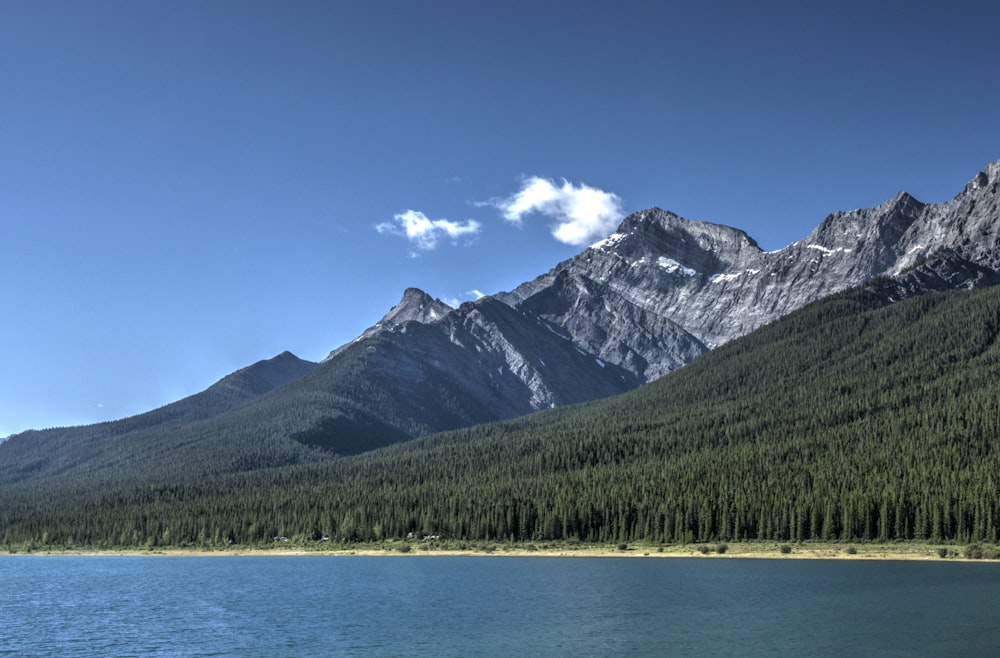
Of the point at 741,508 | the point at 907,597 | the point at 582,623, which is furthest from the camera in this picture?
the point at 741,508

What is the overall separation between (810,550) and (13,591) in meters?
115

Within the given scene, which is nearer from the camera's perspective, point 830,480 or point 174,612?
point 174,612

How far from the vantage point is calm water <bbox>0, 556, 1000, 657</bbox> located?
7044 centimetres

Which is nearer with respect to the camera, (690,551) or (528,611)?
(528,611)

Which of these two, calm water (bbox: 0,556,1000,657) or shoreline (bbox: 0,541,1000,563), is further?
shoreline (bbox: 0,541,1000,563)

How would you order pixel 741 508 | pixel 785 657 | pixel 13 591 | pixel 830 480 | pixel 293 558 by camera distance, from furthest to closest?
pixel 293 558, pixel 830 480, pixel 741 508, pixel 13 591, pixel 785 657

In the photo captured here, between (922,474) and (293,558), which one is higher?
(922,474)

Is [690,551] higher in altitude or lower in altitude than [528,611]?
higher

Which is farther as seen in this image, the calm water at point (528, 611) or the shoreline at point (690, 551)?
the shoreline at point (690, 551)

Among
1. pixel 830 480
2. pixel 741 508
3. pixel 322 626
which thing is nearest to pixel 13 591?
pixel 322 626

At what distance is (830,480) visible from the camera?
17412 cm

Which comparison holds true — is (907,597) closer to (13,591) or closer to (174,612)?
(174,612)

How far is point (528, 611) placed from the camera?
9025cm

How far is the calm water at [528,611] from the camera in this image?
70.4m
